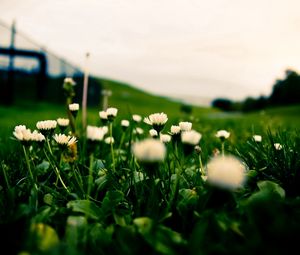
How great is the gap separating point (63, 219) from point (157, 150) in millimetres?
456

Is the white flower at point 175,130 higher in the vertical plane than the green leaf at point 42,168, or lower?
higher

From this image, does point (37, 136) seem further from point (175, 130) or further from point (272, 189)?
point (272, 189)

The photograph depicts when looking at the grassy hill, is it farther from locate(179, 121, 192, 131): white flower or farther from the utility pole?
locate(179, 121, 192, 131): white flower

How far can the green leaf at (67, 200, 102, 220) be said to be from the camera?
1110 millimetres

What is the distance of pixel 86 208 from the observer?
1.13m

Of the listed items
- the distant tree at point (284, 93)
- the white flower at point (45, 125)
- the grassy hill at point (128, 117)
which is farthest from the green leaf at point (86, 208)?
the distant tree at point (284, 93)

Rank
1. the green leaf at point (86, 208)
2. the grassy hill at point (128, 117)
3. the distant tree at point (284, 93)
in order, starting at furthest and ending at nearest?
the distant tree at point (284, 93) < the grassy hill at point (128, 117) < the green leaf at point (86, 208)

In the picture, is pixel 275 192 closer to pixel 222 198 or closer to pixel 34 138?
pixel 222 198

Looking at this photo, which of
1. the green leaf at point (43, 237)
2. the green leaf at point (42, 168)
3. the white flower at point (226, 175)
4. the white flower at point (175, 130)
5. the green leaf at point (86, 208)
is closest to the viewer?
the white flower at point (226, 175)

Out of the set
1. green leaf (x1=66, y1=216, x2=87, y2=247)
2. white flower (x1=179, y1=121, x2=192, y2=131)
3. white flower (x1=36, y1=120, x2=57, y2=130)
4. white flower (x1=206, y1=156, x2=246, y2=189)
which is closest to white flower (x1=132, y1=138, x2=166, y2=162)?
white flower (x1=206, y1=156, x2=246, y2=189)

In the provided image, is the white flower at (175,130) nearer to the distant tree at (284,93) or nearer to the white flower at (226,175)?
the white flower at (226,175)

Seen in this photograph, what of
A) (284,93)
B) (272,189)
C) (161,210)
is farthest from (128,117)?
(284,93)

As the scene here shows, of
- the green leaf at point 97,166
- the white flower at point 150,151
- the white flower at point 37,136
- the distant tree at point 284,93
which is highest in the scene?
the distant tree at point 284,93

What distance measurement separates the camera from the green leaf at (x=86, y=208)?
111cm
